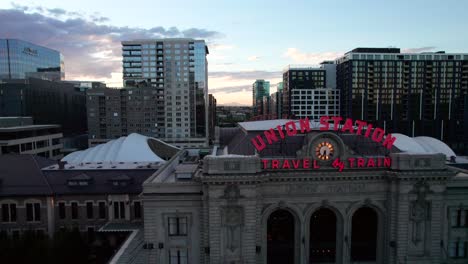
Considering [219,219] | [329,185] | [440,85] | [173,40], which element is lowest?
[219,219]

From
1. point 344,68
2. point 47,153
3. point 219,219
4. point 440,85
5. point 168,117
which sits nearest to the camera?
point 219,219

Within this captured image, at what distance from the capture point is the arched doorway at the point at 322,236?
139ft

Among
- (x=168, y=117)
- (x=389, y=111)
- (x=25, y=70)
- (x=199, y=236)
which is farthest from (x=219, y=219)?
(x=25, y=70)

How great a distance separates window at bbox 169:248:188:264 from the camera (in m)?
41.0

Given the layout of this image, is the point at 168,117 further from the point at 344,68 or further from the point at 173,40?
the point at 344,68

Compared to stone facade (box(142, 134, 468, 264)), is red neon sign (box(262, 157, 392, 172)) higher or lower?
higher

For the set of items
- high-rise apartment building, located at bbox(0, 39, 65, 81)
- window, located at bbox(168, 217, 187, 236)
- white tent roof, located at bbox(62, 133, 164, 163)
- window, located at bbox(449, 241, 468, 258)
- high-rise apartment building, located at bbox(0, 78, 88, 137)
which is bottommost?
window, located at bbox(449, 241, 468, 258)

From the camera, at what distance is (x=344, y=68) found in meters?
186

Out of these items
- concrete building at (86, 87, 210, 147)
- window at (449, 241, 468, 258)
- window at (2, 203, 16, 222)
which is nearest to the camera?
window at (449, 241, 468, 258)

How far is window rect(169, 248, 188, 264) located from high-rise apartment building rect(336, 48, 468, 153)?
153m

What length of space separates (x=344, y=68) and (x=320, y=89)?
1798 centimetres

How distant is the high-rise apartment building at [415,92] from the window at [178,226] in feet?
500

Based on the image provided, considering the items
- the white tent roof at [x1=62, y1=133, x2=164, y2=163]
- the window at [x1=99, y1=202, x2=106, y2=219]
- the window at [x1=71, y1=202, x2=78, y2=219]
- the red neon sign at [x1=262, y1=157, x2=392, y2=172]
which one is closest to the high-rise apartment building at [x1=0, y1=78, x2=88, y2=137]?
the white tent roof at [x1=62, y1=133, x2=164, y2=163]

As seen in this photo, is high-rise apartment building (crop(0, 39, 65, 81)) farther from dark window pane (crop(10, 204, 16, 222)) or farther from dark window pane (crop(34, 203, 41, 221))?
dark window pane (crop(34, 203, 41, 221))
